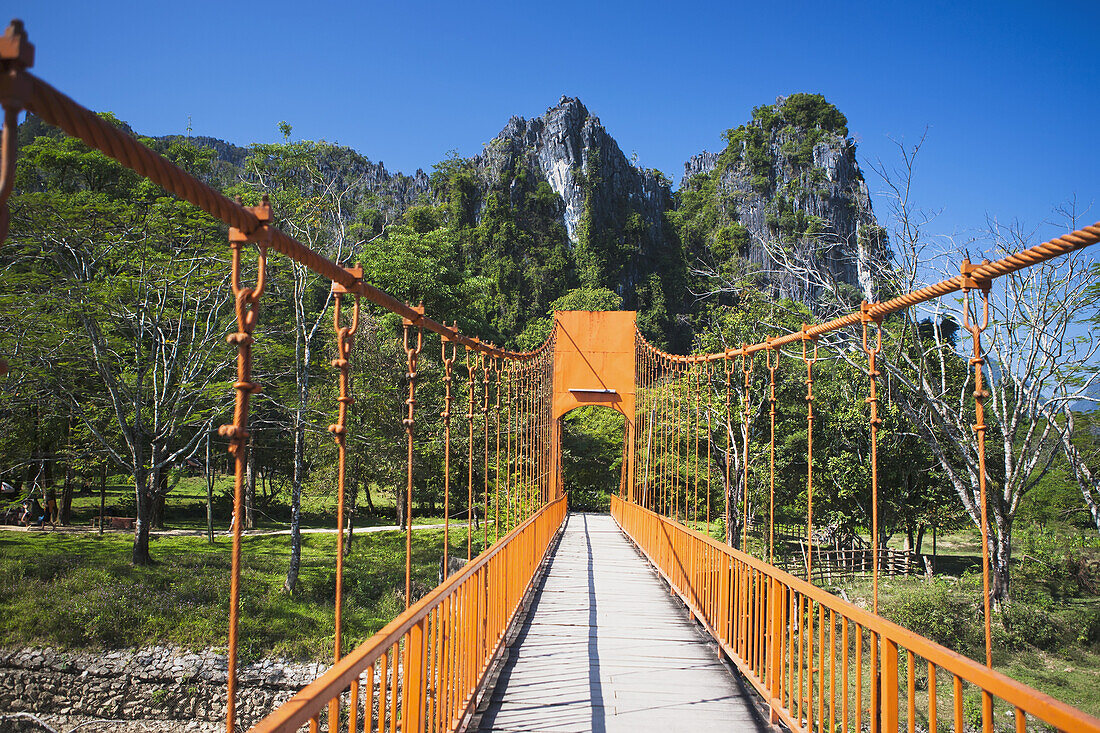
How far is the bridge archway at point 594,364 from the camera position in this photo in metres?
16.6

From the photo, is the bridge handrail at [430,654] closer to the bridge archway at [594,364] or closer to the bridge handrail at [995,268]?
the bridge handrail at [995,268]

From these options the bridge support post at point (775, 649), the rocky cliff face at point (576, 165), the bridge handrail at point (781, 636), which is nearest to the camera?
the bridge handrail at point (781, 636)

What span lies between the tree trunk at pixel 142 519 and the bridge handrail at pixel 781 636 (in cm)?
1115

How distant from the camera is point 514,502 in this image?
2123 cm

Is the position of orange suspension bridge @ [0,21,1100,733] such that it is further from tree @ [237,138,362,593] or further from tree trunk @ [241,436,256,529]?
tree trunk @ [241,436,256,529]

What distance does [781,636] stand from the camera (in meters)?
3.72

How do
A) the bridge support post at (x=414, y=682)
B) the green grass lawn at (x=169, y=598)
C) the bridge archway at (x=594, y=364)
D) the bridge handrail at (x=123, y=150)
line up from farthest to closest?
the bridge archway at (x=594, y=364)
the green grass lawn at (x=169, y=598)
the bridge support post at (x=414, y=682)
the bridge handrail at (x=123, y=150)

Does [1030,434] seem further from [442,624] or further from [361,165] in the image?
[361,165]

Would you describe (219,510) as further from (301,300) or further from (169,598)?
(301,300)

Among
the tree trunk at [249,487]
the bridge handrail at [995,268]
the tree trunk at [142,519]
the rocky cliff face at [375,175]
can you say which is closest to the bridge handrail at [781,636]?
the bridge handrail at [995,268]

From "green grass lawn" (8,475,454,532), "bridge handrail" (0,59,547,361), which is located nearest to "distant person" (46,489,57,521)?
"green grass lawn" (8,475,454,532)

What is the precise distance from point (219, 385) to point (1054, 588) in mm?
19186

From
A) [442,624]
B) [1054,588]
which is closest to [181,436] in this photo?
[442,624]

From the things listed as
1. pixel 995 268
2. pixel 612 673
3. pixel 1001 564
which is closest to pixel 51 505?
pixel 612 673
